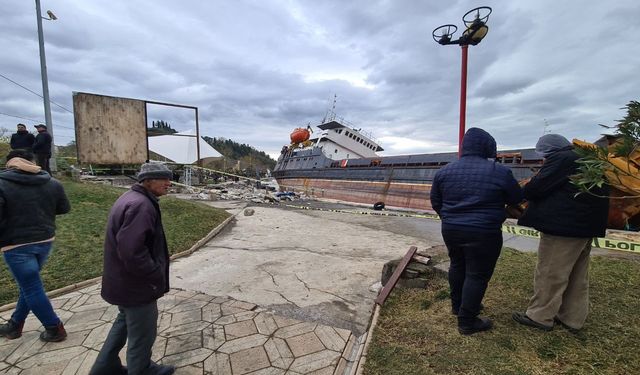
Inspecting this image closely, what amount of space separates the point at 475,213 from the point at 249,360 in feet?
7.40

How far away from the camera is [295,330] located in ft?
10.0

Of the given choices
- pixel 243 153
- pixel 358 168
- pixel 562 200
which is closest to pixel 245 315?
pixel 562 200

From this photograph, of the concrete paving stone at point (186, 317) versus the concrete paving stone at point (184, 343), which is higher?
the concrete paving stone at point (186, 317)

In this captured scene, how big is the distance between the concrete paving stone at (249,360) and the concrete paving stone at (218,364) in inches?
1.6

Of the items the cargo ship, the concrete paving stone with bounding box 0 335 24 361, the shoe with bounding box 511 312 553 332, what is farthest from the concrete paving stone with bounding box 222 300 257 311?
the cargo ship

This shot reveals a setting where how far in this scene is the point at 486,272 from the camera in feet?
8.96

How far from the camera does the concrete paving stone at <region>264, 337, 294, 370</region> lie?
254 cm

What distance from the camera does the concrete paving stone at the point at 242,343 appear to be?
2729 millimetres

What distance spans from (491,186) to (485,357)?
1.38m

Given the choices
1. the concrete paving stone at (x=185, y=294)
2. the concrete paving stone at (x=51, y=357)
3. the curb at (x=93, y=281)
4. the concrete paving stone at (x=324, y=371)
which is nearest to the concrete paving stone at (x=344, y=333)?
the concrete paving stone at (x=324, y=371)

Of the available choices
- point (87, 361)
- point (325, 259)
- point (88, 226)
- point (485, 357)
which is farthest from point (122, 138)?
point (485, 357)

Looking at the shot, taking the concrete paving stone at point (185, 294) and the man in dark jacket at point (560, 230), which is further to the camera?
the concrete paving stone at point (185, 294)

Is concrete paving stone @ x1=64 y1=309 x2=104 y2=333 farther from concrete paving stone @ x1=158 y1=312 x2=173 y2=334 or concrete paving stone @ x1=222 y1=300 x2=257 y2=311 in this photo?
concrete paving stone @ x1=222 y1=300 x2=257 y2=311

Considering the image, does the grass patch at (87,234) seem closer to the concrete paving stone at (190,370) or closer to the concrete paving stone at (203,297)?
the concrete paving stone at (203,297)
